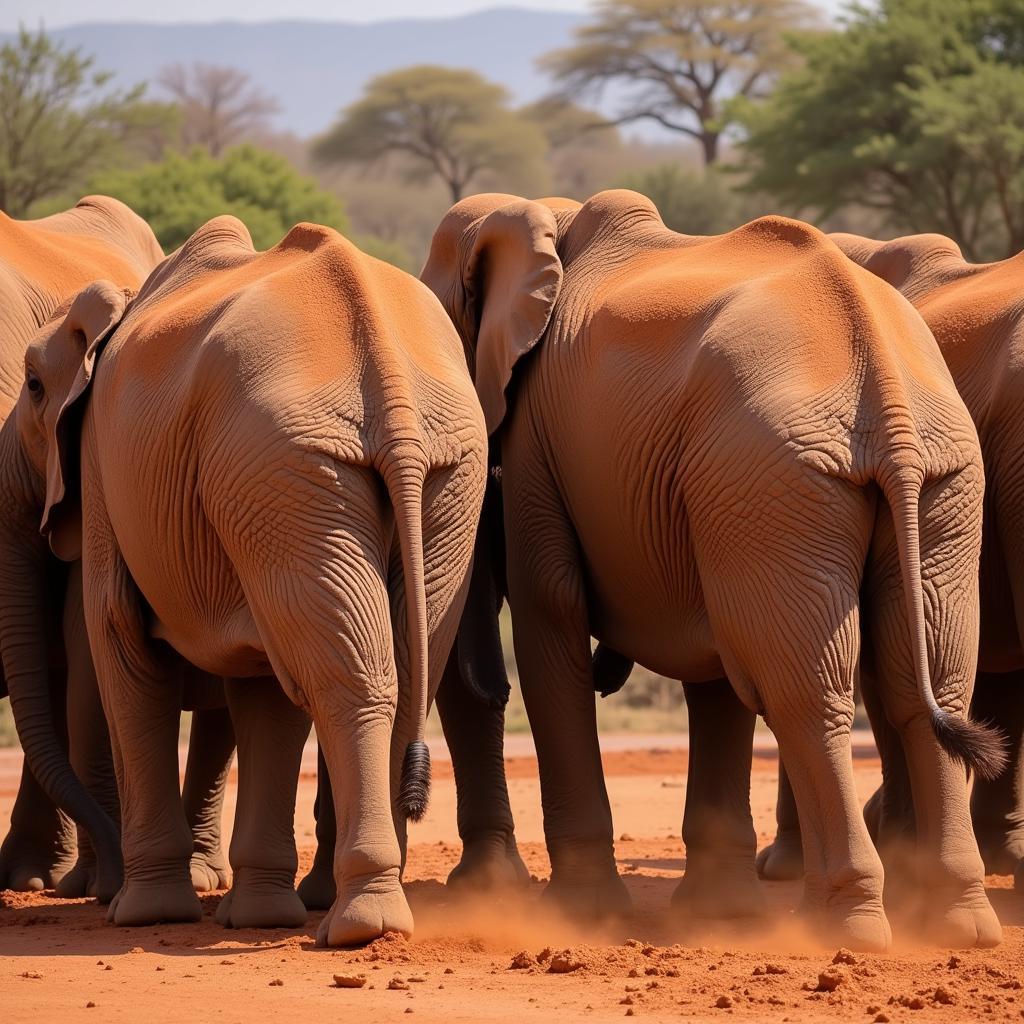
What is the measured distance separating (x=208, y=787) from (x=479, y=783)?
1303 mm

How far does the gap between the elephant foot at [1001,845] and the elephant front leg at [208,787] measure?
3.47 meters

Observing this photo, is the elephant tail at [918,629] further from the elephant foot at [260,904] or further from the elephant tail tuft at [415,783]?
the elephant foot at [260,904]

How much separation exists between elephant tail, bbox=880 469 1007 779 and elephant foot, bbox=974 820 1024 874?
290cm

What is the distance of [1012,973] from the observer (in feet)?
20.9

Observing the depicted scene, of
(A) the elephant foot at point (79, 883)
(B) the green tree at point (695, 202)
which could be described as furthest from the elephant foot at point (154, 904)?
Answer: (B) the green tree at point (695, 202)

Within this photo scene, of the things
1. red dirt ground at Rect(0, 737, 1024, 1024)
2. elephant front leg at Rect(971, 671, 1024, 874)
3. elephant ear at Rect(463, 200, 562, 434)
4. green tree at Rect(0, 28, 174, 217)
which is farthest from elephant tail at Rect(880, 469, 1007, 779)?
green tree at Rect(0, 28, 174, 217)

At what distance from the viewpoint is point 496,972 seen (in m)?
6.51

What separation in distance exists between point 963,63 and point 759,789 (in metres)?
16.6

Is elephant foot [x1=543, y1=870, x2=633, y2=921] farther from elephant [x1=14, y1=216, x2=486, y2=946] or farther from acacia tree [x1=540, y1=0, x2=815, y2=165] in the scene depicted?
acacia tree [x1=540, y1=0, x2=815, y2=165]

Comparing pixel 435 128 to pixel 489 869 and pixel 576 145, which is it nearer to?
pixel 576 145

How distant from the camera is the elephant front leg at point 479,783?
8445mm

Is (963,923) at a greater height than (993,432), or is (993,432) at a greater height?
(993,432)

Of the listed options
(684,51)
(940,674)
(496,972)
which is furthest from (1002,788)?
(684,51)

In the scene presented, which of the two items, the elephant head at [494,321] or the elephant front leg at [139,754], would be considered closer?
the elephant front leg at [139,754]
